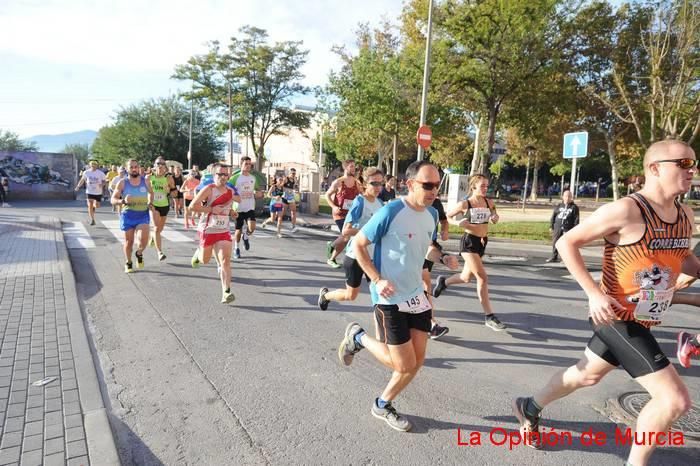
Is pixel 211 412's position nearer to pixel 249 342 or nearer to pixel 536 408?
pixel 249 342

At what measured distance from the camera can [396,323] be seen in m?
3.26

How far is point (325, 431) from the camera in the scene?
3.29m

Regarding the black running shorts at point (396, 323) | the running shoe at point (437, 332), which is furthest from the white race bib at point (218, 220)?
the black running shorts at point (396, 323)

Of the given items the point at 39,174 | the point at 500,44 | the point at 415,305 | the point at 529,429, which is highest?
the point at 500,44

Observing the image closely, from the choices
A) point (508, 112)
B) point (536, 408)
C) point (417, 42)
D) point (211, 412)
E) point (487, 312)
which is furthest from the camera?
point (417, 42)

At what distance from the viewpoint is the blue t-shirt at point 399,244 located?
3.32 m

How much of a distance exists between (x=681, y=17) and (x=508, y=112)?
22.9ft

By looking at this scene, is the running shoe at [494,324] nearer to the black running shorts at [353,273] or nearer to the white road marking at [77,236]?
the black running shorts at [353,273]

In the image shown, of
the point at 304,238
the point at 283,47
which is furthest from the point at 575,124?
the point at 304,238

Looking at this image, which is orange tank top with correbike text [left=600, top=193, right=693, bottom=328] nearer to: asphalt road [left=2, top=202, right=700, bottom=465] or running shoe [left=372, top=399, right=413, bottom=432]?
asphalt road [left=2, top=202, right=700, bottom=465]

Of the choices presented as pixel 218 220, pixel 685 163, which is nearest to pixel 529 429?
pixel 685 163

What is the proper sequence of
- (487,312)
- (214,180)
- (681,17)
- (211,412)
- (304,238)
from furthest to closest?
(681,17)
(304,238)
(214,180)
(487,312)
(211,412)

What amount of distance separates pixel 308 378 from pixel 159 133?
148 ft

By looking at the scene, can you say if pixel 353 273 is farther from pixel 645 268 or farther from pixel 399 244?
pixel 645 268
